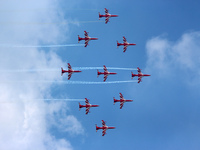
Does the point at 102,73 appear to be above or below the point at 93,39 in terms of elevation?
below

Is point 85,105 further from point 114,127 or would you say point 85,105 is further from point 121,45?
point 121,45

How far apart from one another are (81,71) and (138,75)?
75.1 ft

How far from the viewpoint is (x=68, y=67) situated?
155 meters

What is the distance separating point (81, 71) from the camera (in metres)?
157

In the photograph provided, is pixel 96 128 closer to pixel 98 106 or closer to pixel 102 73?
pixel 98 106

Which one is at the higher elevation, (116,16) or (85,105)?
(116,16)

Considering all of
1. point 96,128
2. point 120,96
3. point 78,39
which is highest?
point 78,39

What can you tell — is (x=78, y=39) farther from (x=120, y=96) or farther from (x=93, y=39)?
(x=120, y=96)

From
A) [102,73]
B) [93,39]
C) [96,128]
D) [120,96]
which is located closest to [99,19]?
[93,39]

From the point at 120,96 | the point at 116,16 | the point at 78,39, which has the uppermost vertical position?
the point at 116,16

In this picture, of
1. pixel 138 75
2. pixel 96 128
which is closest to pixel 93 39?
pixel 138 75

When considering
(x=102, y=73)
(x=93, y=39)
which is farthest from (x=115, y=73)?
(x=93, y=39)

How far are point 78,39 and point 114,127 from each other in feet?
123

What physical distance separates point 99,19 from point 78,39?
37.0ft
